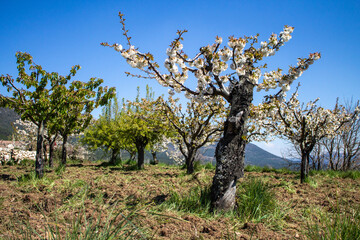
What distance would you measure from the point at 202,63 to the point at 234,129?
4.99ft

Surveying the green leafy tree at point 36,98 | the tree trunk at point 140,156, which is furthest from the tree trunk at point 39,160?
the tree trunk at point 140,156

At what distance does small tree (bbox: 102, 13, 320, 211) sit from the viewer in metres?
4.09

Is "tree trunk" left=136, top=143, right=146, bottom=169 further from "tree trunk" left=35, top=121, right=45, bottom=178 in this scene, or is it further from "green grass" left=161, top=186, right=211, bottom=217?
"green grass" left=161, top=186, right=211, bottom=217

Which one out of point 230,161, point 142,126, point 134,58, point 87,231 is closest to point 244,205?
point 230,161

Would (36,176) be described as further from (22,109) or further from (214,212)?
(214,212)

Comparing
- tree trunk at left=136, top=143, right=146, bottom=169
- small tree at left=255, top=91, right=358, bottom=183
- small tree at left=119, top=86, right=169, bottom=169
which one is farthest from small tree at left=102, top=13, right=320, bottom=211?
tree trunk at left=136, top=143, right=146, bottom=169

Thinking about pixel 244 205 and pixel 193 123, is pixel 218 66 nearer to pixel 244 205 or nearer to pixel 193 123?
pixel 244 205

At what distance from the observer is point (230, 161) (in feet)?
13.4

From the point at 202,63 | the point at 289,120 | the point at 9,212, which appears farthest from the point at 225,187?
the point at 289,120

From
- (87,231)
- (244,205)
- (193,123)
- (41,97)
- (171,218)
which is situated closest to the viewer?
(87,231)

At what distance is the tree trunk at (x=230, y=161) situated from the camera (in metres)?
3.99

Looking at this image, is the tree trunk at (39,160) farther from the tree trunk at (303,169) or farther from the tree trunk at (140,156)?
the tree trunk at (303,169)

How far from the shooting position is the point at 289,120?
1081cm

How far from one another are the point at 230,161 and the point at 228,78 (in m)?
1.80
